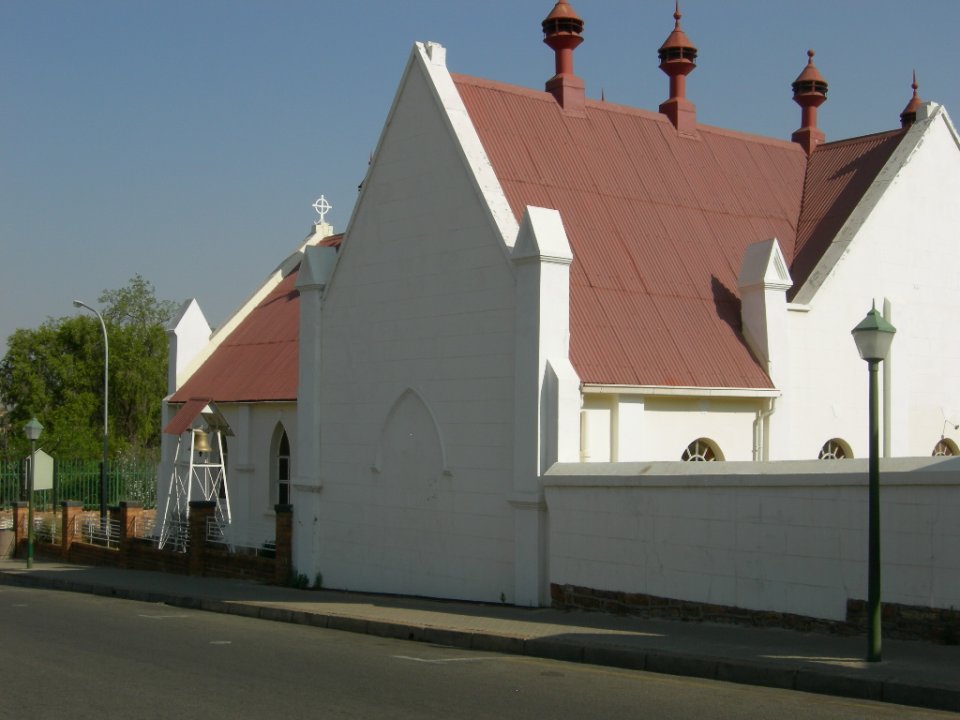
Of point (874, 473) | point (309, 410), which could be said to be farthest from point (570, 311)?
point (874, 473)

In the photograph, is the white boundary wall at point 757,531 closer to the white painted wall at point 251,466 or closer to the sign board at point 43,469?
the white painted wall at point 251,466

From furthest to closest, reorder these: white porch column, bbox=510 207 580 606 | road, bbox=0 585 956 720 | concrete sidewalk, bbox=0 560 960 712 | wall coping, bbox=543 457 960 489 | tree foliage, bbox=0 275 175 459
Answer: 1. tree foliage, bbox=0 275 175 459
2. white porch column, bbox=510 207 580 606
3. wall coping, bbox=543 457 960 489
4. concrete sidewalk, bbox=0 560 960 712
5. road, bbox=0 585 956 720

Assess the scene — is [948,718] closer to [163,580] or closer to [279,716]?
[279,716]

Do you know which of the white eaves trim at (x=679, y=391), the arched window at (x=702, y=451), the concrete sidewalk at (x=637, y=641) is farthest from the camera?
the arched window at (x=702, y=451)

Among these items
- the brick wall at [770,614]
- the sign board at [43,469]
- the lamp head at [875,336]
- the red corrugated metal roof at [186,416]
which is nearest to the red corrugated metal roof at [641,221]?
→ the brick wall at [770,614]

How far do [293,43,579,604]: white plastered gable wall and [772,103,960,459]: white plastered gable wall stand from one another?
529 centimetres

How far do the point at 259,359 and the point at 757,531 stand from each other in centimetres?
1742

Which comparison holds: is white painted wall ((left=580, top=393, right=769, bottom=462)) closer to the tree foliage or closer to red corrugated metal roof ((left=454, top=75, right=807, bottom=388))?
red corrugated metal roof ((left=454, top=75, right=807, bottom=388))

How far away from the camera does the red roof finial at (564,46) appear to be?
22.5m

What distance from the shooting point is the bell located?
28.1m

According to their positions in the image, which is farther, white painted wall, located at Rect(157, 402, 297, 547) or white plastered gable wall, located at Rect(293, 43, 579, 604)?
white painted wall, located at Rect(157, 402, 297, 547)

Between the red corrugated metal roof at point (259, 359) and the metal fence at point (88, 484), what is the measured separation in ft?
32.2

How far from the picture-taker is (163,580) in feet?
79.0

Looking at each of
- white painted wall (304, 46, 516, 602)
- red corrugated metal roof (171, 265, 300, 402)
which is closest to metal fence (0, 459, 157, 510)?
red corrugated metal roof (171, 265, 300, 402)
